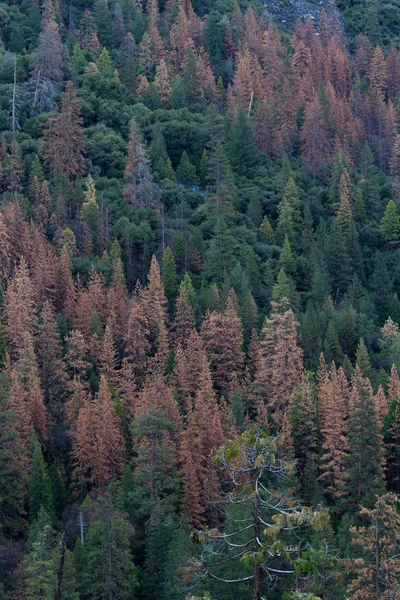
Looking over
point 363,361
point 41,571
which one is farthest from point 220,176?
point 41,571

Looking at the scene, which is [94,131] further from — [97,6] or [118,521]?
[118,521]

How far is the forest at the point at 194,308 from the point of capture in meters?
39.7

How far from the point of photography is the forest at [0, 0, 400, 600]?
39656 mm

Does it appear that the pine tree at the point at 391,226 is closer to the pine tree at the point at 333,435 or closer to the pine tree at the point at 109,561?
the pine tree at the point at 333,435

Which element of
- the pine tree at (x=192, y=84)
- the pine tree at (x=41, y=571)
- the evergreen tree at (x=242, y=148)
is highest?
the pine tree at (x=192, y=84)

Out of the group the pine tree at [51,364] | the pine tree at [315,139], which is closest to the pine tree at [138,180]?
the pine tree at [315,139]

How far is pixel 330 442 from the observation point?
51.9m

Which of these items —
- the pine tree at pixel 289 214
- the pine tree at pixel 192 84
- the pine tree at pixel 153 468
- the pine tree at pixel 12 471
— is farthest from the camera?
the pine tree at pixel 192 84

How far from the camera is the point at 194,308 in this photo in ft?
222

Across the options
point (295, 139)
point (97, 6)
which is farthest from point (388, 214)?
point (97, 6)

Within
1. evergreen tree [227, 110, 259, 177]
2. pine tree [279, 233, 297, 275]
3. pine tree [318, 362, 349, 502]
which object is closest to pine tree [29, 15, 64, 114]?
evergreen tree [227, 110, 259, 177]

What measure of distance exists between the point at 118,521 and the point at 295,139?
72.4 meters

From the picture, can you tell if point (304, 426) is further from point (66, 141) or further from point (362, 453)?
point (66, 141)

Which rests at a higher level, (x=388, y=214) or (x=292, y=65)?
(x=292, y=65)
